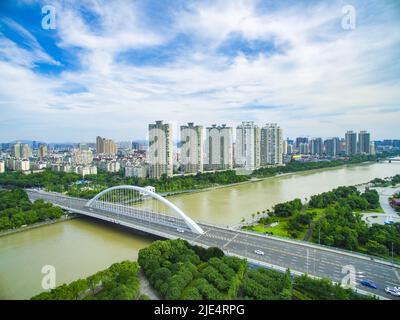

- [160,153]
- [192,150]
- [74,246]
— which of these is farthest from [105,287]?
[192,150]

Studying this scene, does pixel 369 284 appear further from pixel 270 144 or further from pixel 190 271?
pixel 270 144

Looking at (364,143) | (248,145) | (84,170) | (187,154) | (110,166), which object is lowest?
(84,170)

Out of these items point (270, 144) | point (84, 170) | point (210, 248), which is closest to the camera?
point (210, 248)

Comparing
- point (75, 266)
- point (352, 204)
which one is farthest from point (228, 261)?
point (352, 204)

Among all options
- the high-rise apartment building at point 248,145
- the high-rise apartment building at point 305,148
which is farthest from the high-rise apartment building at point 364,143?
the high-rise apartment building at point 248,145

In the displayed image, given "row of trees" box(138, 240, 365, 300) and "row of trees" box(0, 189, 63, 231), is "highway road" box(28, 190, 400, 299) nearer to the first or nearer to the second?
"row of trees" box(138, 240, 365, 300)
